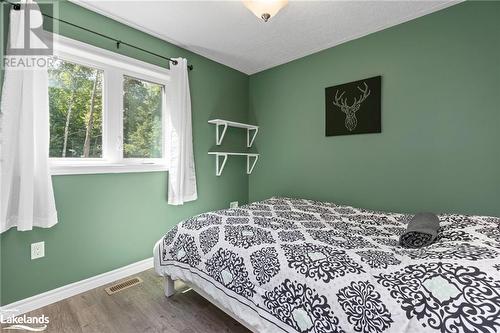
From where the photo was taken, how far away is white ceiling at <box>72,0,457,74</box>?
1913 millimetres

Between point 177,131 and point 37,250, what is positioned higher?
point 177,131

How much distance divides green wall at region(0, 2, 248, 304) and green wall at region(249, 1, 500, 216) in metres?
1.10

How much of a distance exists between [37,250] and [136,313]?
90 centimetres

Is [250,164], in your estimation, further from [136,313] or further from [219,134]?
[136,313]

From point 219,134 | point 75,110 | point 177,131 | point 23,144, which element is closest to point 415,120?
point 219,134

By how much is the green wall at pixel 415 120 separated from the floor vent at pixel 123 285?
2.01 meters

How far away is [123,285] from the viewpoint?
202cm

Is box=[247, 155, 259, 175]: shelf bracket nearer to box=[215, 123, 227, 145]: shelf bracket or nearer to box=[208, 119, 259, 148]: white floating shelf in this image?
box=[208, 119, 259, 148]: white floating shelf

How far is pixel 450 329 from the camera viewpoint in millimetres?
739

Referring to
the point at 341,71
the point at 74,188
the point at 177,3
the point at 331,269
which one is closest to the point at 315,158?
the point at 341,71

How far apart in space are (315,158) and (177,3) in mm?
2069

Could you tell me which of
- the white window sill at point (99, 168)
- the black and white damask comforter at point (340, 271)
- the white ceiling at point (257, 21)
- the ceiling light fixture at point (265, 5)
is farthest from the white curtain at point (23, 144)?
the ceiling light fixture at point (265, 5)

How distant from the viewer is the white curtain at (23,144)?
1530 millimetres

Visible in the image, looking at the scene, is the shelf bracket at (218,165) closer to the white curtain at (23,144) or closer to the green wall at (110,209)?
the green wall at (110,209)
